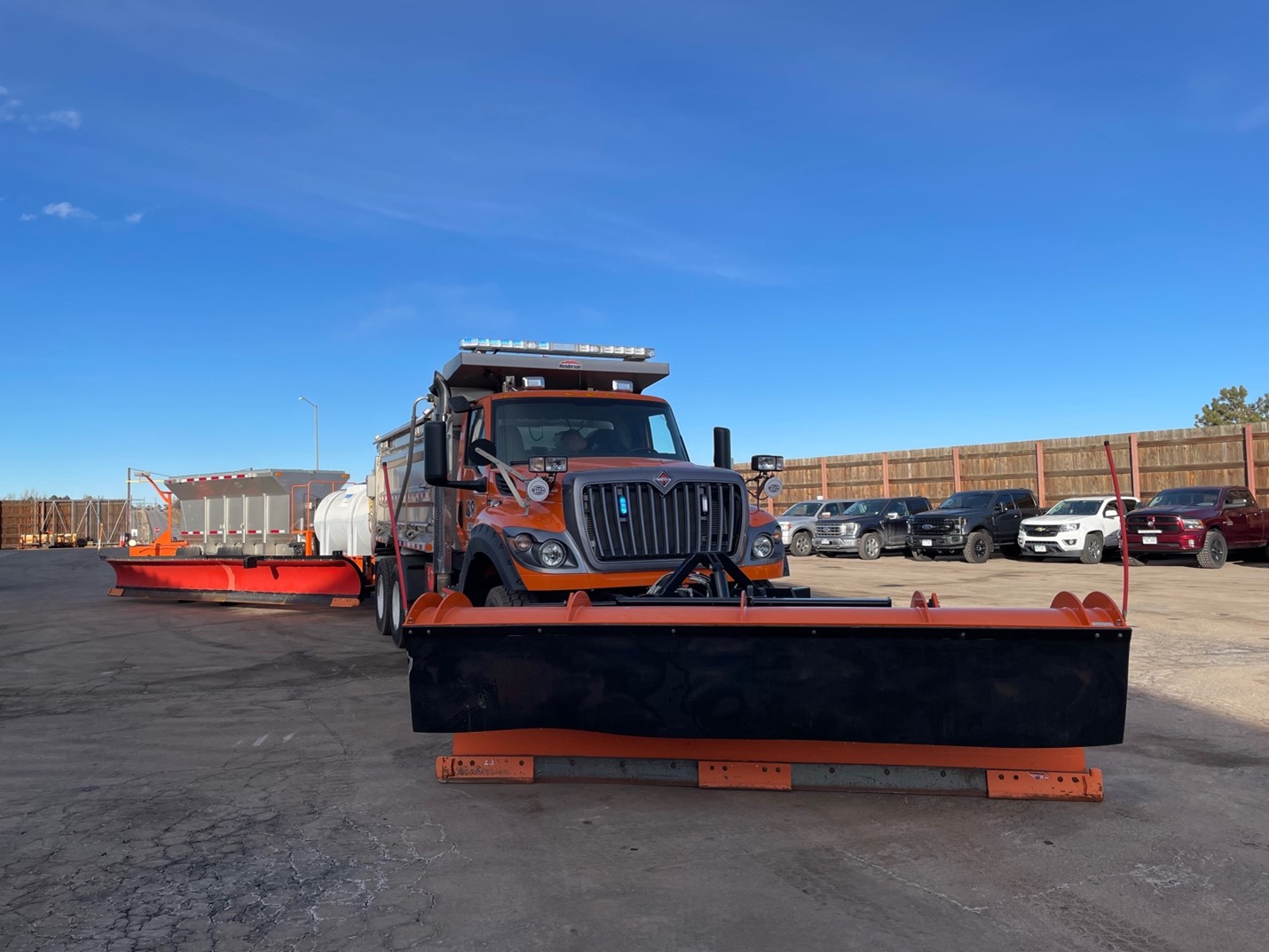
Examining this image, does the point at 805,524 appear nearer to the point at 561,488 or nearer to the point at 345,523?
the point at 345,523

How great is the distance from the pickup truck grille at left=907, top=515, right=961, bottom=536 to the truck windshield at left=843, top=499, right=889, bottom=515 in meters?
2.90

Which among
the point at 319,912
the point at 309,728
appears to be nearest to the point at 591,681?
the point at 319,912

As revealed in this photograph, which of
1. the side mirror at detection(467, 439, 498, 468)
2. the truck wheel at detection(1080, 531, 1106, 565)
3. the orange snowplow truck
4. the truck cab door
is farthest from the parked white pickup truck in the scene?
the side mirror at detection(467, 439, 498, 468)

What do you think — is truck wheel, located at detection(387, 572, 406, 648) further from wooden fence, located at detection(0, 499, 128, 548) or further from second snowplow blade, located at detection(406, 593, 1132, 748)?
wooden fence, located at detection(0, 499, 128, 548)

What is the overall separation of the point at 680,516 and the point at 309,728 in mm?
3003

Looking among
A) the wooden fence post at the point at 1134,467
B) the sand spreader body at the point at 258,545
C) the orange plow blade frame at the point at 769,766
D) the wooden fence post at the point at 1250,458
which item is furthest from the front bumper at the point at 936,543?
the orange plow blade frame at the point at 769,766

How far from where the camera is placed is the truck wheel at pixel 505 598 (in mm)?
6242

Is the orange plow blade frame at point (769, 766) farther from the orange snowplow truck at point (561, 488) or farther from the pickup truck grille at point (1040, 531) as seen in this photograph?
the pickup truck grille at point (1040, 531)

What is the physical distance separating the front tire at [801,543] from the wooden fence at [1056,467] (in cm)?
283

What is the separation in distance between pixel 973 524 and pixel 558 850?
20839 mm

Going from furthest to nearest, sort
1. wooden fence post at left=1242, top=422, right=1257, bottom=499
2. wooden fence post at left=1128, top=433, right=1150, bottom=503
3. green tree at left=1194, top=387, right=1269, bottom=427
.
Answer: green tree at left=1194, top=387, right=1269, bottom=427 < wooden fence post at left=1128, top=433, right=1150, bottom=503 < wooden fence post at left=1242, top=422, right=1257, bottom=499

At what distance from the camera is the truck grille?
640 cm

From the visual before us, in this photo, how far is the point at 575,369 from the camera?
8.80 m

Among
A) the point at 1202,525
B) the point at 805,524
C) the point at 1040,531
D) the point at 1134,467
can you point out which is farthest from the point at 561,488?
the point at 1134,467
